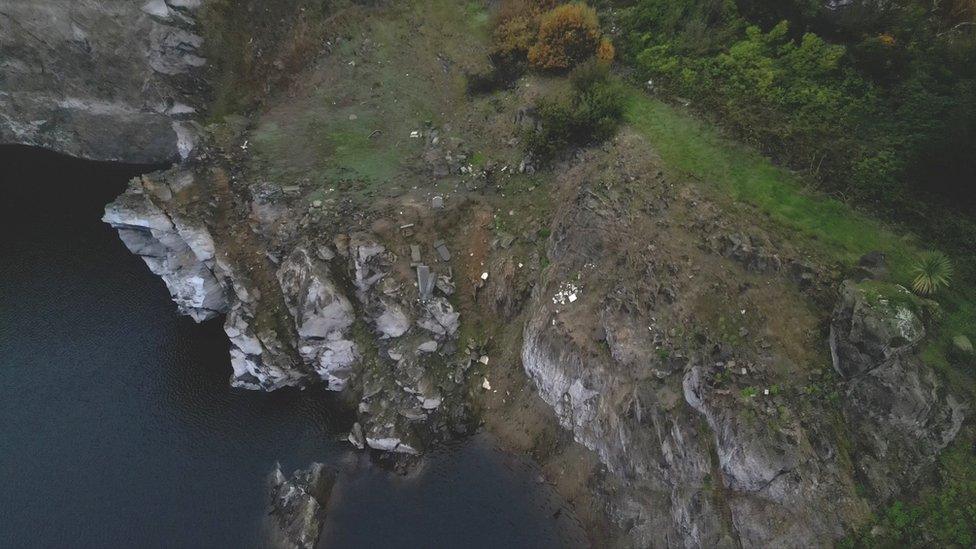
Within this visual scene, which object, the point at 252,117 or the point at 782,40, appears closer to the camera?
the point at 782,40

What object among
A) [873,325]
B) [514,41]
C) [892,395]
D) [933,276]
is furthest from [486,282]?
[933,276]

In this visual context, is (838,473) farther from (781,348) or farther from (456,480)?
(456,480)

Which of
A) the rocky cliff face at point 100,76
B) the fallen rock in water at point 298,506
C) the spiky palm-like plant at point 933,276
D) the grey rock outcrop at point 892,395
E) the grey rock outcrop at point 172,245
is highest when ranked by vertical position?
the rocky cliff face at point 100,76

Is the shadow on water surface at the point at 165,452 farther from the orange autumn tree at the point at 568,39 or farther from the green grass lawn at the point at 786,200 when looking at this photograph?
the orange autumn tree at the point at 568,39

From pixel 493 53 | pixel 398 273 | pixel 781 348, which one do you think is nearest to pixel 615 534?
pixel 781 348

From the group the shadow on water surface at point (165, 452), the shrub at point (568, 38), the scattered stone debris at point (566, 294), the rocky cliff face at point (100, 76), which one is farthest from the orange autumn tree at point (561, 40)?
the rocky cliff face at point (100, 76)

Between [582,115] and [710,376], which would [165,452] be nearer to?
[710,376]

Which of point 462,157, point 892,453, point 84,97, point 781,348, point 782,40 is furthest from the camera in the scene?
point 84,97
